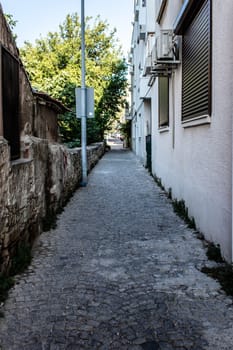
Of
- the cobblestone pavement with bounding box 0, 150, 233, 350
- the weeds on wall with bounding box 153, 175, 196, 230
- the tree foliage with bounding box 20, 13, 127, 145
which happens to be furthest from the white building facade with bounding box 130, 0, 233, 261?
the tree foliage with bounding box 20, 13, 127, 145

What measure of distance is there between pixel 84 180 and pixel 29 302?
827 cm

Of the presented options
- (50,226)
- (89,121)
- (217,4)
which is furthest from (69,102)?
(217,4)

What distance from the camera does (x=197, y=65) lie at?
6113 mm

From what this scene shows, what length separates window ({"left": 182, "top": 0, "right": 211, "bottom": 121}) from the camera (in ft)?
17.7

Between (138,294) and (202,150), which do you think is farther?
(202,150)

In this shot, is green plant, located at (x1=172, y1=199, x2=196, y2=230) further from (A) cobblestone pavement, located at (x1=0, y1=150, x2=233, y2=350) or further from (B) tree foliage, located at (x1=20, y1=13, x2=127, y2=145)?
(B) tree foliage, located at (x1=20, y1=13, x2=127, y2=145)

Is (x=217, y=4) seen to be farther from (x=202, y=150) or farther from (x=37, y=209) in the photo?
(x=37, y=209)

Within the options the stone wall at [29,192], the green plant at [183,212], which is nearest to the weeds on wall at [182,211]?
A: the green plant at [183,212]

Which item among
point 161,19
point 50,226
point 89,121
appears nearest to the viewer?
Result: point 50,226

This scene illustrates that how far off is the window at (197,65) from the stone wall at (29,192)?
2.54 meters

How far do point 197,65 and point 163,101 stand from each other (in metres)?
4.49

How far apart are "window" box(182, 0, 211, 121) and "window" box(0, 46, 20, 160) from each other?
2.62 metres

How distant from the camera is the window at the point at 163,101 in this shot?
1008cm

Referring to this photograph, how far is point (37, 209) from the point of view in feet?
19.1
